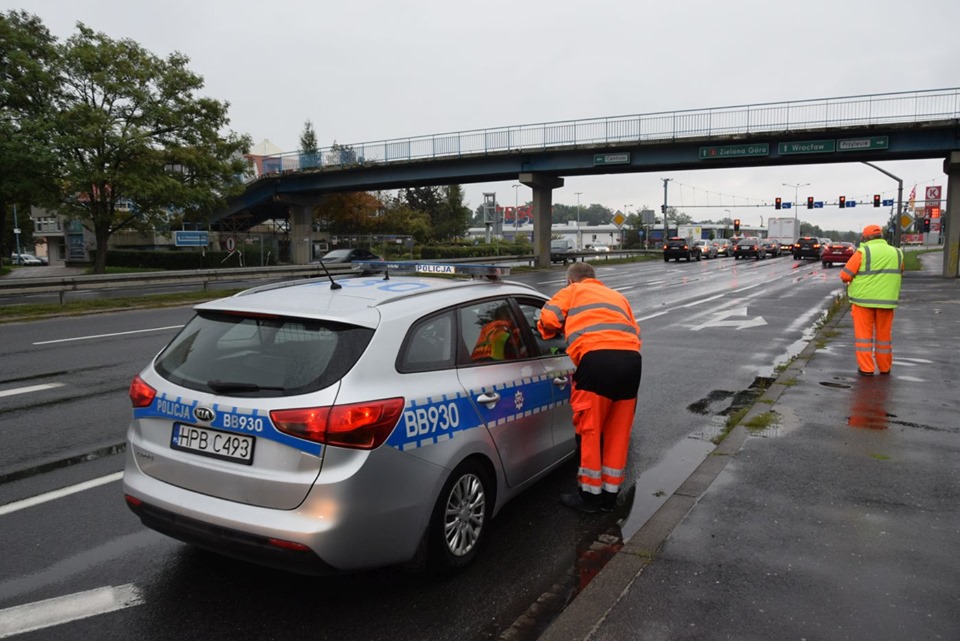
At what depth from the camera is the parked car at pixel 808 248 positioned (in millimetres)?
52531

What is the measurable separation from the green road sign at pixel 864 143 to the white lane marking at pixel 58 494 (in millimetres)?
35212

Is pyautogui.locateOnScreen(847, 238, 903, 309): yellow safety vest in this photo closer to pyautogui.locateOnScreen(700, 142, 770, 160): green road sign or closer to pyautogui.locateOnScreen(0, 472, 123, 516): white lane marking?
pyautogui.locateOnScreen(0, 472, 123, 516): white lane marking

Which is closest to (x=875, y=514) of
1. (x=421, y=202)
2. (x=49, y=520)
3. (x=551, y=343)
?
(x=551, y=343)

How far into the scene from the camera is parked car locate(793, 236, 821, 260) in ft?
172

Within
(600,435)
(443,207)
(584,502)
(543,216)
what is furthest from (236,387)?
(443,207)

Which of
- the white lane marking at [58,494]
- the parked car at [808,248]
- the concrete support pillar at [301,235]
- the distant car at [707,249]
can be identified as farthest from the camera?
the distant car at [707,249]

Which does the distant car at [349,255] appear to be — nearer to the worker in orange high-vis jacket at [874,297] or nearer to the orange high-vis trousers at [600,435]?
the worker in orange high-vis jacket at [874,297]

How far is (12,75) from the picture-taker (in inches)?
1119

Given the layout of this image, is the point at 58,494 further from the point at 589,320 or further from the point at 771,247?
the point at 771,247

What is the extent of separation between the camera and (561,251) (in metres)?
49.6

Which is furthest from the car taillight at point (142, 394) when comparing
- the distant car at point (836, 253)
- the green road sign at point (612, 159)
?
the distant car at point (836, 253)

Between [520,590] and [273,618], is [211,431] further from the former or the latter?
[520,590]

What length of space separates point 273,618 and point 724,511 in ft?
9.32

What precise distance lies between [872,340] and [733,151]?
27.7m
